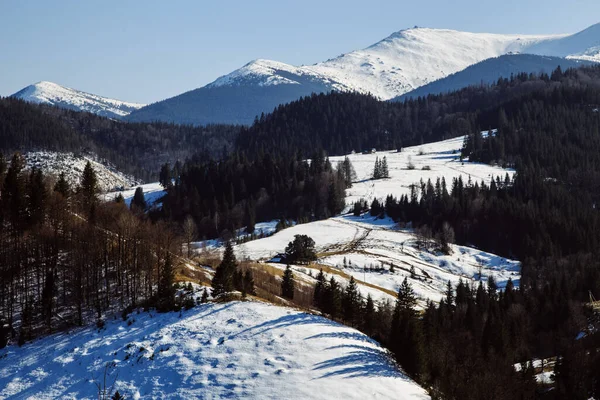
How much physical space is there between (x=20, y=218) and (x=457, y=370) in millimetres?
60874

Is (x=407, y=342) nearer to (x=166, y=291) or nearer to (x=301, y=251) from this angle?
(x=166, y=291)

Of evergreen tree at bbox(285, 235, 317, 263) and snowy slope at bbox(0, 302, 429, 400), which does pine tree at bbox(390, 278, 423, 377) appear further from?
evergreen tree at bbox(285, 235, 317, 263)

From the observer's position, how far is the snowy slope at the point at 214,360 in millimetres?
40938

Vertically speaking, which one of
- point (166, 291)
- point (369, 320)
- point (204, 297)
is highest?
point (166, 291)

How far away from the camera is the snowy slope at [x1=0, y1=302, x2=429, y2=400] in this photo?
40.9 metres

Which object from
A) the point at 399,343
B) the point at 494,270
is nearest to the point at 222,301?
the point at 399,343

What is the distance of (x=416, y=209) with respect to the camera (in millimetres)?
191000

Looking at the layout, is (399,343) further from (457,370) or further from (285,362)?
(285,362)

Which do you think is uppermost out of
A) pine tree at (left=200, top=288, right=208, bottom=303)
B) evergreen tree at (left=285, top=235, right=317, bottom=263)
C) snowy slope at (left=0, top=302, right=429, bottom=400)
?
pine tree at (left=200, top=288, right=208, bottom=303)

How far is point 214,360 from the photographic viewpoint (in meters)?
44.7

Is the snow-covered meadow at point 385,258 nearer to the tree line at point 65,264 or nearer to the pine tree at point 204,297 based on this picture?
the tree line at point 65,264

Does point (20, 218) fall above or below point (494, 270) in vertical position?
above

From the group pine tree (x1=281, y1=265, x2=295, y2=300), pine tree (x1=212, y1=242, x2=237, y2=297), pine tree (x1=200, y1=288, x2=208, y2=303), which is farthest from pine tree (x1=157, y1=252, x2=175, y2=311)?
pine tree (x1=281, y1=265, x2=295, y2=300)

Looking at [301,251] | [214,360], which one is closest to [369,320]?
[214,360]
